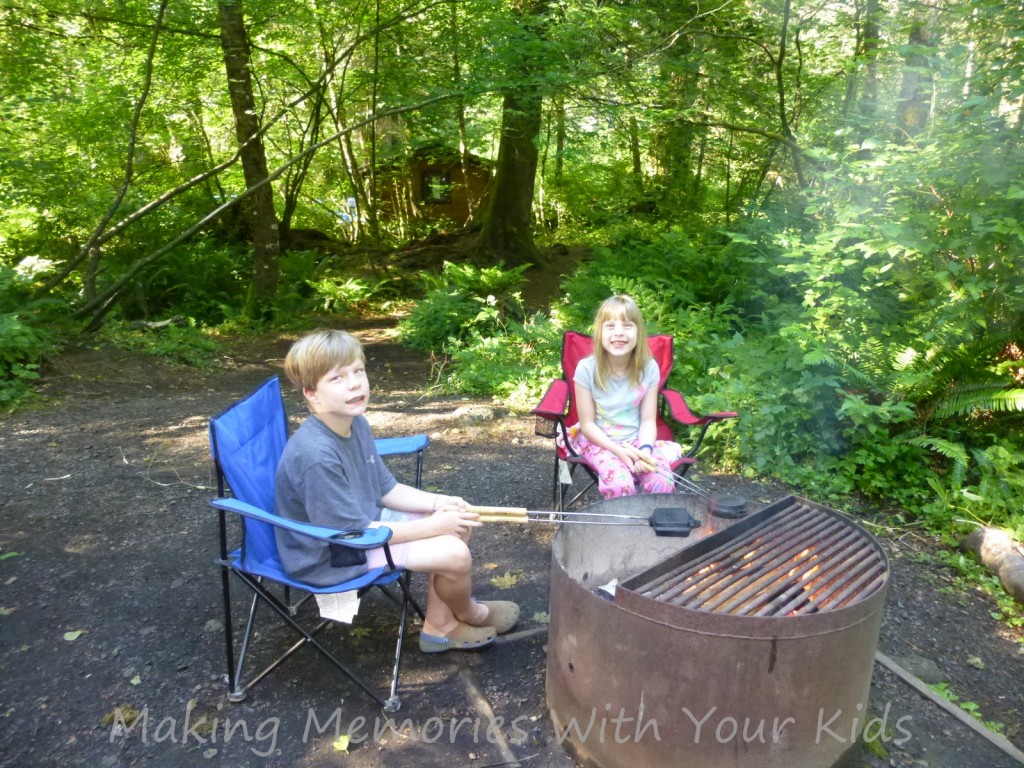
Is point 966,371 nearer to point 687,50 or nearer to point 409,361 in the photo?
point 687,50

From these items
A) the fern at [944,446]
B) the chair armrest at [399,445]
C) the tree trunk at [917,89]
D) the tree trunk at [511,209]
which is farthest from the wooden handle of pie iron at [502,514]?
the tree trunk at [511,209]

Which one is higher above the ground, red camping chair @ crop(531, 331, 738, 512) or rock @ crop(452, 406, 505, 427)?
red camping chair @ crop(531, 331, 738, 512)

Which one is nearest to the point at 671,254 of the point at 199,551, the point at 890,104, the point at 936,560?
the point at 890,104

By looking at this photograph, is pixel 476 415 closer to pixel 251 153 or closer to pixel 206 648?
pixel 206 648

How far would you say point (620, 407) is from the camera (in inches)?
131

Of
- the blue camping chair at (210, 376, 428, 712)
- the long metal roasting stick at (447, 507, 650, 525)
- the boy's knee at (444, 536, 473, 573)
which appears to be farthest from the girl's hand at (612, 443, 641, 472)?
the blue camping chair at (210, 376, 428, 712)

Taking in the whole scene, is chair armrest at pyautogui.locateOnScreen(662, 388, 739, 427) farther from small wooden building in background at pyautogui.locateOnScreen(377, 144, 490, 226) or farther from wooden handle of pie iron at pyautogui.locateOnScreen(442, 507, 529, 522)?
small wooden building in background at pyautogui.locateOnScreen(377, 144, 490, 226)

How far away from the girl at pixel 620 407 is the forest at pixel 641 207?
46.3 inches

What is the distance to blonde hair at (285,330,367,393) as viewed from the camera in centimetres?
224

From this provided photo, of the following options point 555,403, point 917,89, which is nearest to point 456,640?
point 555,403

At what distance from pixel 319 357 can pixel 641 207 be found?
9.01 meters

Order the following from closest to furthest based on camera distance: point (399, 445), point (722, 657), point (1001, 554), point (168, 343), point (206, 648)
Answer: point (722, 657) → point (206, 648) → point (399, 445) → point (1001, 554) → point (168, 343)

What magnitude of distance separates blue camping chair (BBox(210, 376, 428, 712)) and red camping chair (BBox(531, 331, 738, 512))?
1110 millimetres

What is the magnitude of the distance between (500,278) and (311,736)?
6760mm
